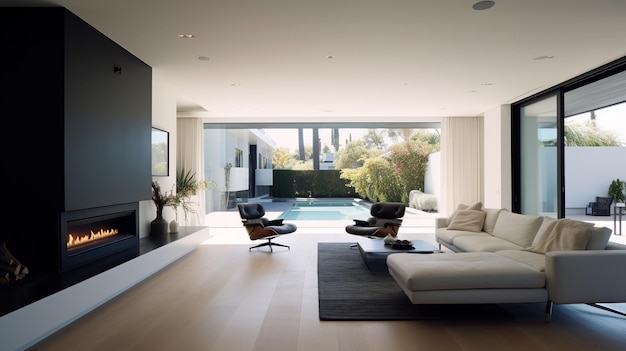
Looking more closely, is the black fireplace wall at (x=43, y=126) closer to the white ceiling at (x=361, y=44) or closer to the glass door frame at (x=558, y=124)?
the white ceiling at (x=361, y=44)

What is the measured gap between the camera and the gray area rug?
329 centimetres

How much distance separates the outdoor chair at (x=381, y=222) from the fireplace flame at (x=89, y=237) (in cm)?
347

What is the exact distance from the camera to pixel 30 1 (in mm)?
3260

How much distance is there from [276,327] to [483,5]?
3233mm

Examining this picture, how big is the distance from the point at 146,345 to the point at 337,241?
479cm

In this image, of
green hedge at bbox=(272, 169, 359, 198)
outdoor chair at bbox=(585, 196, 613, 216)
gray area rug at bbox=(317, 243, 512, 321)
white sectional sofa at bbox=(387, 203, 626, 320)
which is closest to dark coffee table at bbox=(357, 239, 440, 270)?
gray area rug at bbox=(317, 243, 512, 321)

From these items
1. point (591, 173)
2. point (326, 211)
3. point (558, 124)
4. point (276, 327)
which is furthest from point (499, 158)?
point (276, 327)

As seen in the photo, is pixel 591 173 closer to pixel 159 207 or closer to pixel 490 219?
pixel 490 219

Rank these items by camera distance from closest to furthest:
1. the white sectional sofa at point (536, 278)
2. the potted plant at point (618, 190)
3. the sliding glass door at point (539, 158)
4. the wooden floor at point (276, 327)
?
the wooden floor at point (276, 327) < the white sectional sofa at point (536, 278) < the sliding glass door at point (539, 158) < the potted plant at point (618, 190)

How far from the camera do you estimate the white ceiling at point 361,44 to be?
343 centimetres

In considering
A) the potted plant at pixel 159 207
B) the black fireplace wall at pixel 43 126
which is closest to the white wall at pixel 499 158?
the potted plant at pixel 159 207

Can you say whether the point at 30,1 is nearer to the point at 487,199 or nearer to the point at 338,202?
the point at 487,199

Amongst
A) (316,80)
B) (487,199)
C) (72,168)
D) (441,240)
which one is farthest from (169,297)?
(487,199)

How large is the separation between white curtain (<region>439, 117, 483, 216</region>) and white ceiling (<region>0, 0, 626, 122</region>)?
6.30 feet
